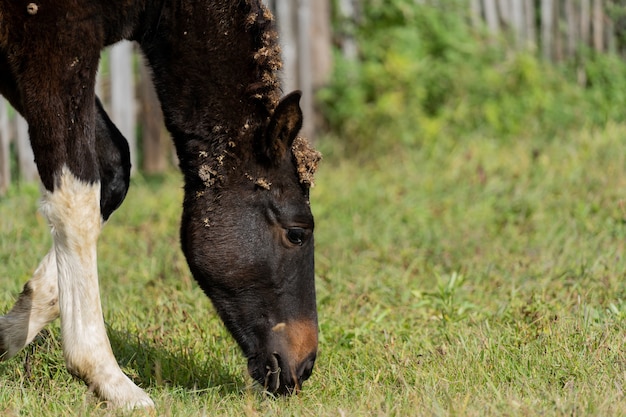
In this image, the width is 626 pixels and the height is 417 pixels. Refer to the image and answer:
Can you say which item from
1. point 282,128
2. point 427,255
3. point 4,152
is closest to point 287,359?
point 282,128

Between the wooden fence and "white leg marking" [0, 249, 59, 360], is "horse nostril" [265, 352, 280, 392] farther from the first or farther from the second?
the wooden fence

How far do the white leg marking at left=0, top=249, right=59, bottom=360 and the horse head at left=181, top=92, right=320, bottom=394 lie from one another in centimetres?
71

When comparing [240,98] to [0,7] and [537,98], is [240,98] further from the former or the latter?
[537,98]

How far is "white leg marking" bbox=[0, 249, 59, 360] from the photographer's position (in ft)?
14.7

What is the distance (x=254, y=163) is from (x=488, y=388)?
1.50 metres

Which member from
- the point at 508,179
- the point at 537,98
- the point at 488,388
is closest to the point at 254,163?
the point at 488,388

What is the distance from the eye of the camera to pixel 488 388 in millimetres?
4035

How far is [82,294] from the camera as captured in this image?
4.16 meters

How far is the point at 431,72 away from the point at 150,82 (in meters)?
3.54

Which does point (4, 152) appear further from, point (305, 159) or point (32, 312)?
point (305, 159)

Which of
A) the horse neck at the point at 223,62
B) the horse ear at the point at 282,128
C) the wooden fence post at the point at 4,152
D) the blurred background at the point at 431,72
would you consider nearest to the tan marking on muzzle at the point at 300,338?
the horse ear at the point at 282,128

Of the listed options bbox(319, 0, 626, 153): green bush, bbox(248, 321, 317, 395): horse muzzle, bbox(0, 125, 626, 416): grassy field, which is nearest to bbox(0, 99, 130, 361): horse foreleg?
bbox(0, 125, 626, 416): grassy field

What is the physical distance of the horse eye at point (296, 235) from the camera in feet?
14.7

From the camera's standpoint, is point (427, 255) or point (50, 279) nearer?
point (50, 279)
